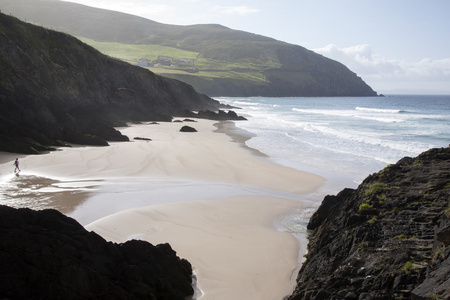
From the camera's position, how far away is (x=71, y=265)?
219 inches

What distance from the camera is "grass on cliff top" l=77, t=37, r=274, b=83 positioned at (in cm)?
12959

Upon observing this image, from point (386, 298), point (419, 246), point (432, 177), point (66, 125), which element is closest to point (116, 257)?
point (386, 298)

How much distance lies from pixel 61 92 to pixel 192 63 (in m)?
120

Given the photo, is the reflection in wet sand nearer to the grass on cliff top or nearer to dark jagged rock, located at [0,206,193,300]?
dark jagged rock, located at [0,206,193,300]

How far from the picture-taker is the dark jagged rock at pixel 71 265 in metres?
5.21

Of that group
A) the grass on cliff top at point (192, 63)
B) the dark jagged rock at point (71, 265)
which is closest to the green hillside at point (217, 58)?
the grass on cliff top at point (192, 63)

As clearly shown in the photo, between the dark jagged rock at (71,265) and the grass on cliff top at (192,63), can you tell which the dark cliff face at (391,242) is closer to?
the dark jagged rock at (71,265)

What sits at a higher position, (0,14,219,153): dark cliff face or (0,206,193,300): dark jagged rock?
(0,14,219,153): dark cliff face

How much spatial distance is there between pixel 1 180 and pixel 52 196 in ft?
10.0

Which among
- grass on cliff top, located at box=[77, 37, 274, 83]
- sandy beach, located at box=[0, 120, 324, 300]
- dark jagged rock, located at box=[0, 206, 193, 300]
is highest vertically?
grass on cliff top, located at box=[77, 37, 274, 83]

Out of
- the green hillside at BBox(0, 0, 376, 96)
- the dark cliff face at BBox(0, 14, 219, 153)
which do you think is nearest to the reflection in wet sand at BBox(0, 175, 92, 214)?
the dark cliff face at BBox(0, 14, 219, 153)

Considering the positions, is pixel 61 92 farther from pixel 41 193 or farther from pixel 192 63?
pixel 192 63

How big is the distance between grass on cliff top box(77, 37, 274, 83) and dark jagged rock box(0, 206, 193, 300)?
113 meters

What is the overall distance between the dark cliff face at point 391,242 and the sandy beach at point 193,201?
143 centimetres
